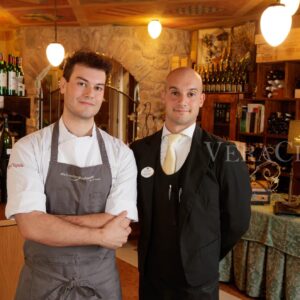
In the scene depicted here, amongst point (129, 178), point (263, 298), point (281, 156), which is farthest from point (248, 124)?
point (129, 178)

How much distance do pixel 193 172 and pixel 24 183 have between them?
0.72 metres

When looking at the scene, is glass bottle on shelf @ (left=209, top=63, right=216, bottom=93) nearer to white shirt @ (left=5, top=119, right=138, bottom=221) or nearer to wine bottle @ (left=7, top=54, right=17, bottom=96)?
wine bottle @ (left=7, top=54, right=17, bottom=96)

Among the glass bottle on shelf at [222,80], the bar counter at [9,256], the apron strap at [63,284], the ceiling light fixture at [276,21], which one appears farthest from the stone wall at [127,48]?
the apron strap at [63,284]

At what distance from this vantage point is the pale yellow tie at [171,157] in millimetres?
1905

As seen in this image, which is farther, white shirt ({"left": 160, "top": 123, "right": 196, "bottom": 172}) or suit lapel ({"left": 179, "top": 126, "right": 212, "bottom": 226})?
white shirt ({"left": 160, "top": 123, "right": 196, "bottom": 172})

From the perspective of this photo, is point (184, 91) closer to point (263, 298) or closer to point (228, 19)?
point (263, 298)

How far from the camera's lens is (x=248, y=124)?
196 inches

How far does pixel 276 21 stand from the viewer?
2906mm

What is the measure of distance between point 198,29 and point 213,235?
4.60 m

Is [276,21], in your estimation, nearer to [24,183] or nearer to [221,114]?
[24,183]

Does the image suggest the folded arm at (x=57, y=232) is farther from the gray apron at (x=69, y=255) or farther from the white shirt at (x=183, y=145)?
the white shirt at (x=183, y=145)

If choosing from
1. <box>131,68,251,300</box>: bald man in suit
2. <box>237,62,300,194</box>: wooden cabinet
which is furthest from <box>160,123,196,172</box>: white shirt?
<box>237,62,300,194</box>: wooden cabinet

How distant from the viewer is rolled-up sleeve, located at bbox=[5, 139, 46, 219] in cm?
150

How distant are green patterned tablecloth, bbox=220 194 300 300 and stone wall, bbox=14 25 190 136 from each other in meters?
3.14
